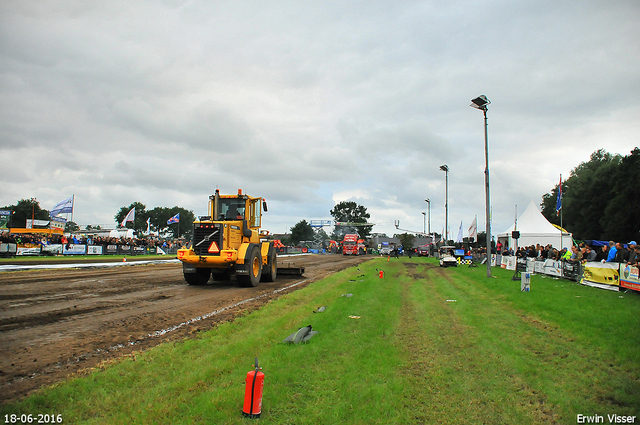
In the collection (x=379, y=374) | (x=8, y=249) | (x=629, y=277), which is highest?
(x=629, y=277)

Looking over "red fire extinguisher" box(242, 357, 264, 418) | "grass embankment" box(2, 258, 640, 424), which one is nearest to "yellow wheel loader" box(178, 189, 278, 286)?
"grass embankment" box(2, 258, 640, 424)

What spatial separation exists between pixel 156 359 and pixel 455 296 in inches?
410

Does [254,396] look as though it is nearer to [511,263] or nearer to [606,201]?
[511,263]

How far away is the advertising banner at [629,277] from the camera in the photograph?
13.0 meters

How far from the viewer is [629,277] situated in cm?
1347

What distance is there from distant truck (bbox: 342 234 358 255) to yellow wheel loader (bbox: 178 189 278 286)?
153 feet

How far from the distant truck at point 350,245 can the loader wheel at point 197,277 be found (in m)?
48.4

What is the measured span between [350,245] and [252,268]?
49.9 m

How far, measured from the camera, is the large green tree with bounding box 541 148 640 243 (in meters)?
41.4

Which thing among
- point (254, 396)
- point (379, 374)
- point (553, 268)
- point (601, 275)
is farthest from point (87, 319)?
point (553, 268)

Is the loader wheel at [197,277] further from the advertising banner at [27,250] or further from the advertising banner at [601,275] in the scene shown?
the advertising banner at [27,250]

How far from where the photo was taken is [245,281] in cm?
1445

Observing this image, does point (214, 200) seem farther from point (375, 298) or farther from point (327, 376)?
point (327, 376)

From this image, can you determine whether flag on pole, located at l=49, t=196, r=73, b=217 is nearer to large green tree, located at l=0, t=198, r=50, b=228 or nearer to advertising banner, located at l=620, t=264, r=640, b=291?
advertising banner, located at l=620, t=264, r=640, b=291
